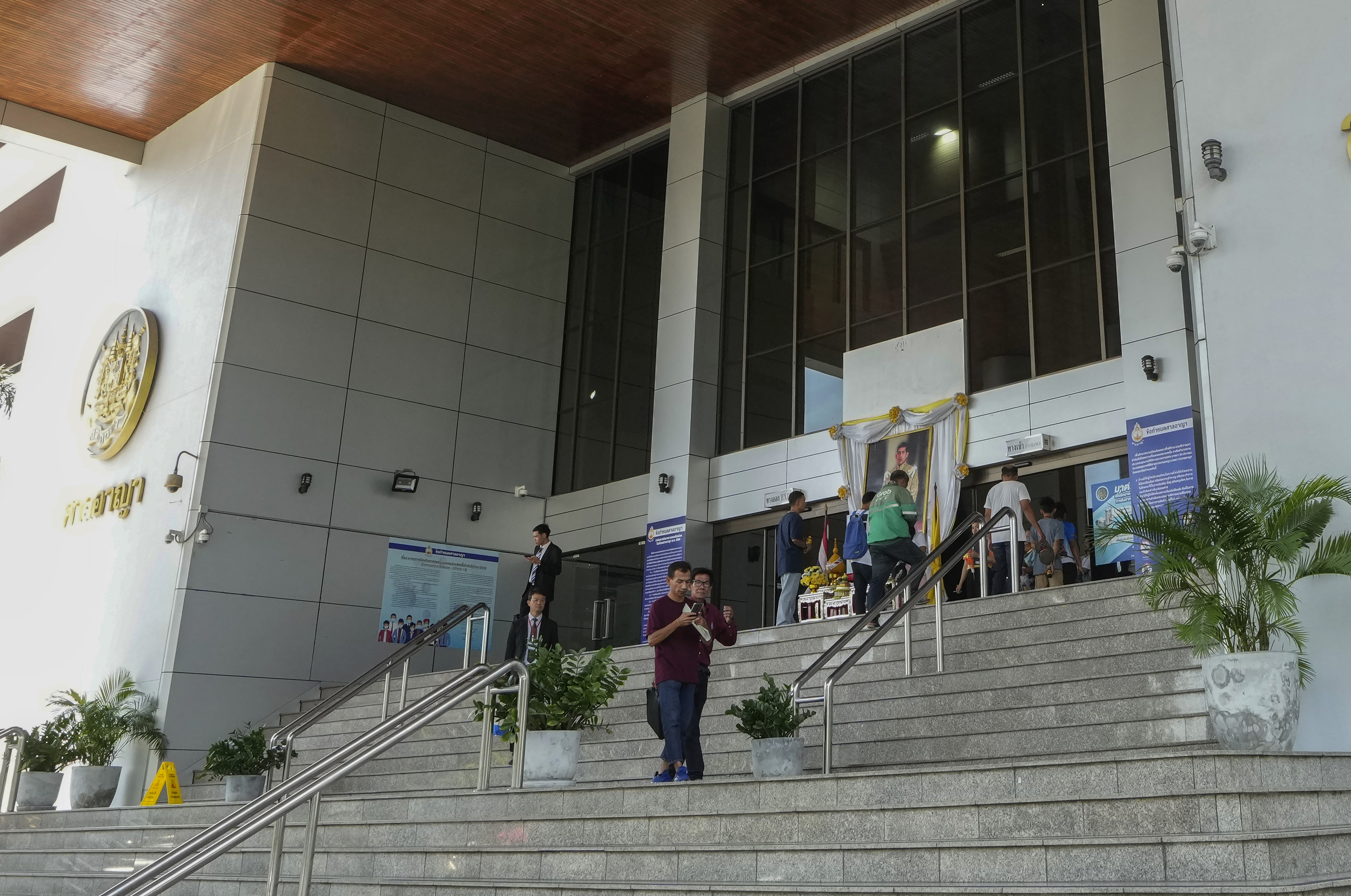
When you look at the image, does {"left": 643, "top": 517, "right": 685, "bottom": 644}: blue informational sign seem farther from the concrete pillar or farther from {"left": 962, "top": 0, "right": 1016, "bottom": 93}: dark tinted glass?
{"left": 962, "top": 0, "right": 1016, "bottom": 93}: dark tinted glass

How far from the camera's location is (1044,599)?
32.1 ft

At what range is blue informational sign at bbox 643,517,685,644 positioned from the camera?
631 inches

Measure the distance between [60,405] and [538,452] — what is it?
24.5 ft

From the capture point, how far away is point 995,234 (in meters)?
14.4

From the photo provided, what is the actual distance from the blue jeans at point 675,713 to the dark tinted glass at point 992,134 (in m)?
8.89

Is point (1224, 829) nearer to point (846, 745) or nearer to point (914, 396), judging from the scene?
point (846, 745)

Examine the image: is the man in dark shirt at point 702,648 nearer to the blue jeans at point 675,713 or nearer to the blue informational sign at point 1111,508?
the blue jeans at point 675,713

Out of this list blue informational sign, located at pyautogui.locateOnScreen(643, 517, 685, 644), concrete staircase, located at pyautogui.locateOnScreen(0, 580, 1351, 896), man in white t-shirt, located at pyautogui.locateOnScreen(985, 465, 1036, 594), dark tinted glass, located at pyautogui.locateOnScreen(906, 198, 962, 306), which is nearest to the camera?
concrete staircase, located at pyautogui.locateOnScreen(0, 580, 1351, 896)

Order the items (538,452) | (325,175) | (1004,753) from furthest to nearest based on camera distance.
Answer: (538,452), (325,175), (1004,753)

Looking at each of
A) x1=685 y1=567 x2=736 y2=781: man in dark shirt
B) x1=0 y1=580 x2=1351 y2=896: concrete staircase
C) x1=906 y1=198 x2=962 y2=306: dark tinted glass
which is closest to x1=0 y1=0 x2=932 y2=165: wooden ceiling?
x1=906 y1=198 x2=962 y2=306: dark tinted glass

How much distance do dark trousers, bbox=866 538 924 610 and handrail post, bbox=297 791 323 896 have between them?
17.8 feet

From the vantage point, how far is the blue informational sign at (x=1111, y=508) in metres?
11.9

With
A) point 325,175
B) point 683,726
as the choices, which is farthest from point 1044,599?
point 325,175

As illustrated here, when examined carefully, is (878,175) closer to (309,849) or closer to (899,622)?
(899,622)
